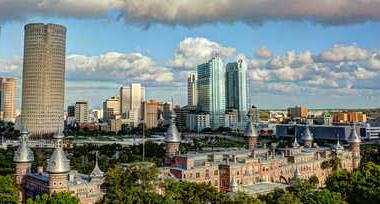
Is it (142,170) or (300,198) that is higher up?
(142,170)

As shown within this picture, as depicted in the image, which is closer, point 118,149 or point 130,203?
point 130,203

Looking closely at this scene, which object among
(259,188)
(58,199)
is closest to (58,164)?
(58,199)

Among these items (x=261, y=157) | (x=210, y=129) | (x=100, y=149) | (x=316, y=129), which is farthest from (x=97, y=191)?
(x=210, y=129)

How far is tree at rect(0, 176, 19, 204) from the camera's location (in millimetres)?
43125

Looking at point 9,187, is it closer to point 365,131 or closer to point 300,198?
point 300,198

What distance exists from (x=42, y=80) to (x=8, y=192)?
438 feet

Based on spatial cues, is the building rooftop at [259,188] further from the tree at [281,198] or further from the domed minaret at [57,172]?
the domed minaret at [57,172]

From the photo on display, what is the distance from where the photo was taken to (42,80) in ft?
561

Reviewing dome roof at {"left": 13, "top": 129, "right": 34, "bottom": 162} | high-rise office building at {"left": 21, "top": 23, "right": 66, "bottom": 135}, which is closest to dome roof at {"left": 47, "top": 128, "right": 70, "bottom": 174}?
dome roof at {"left": 13, "top": 129, "right": 34, "bottom": 162}

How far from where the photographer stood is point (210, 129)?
198 metres

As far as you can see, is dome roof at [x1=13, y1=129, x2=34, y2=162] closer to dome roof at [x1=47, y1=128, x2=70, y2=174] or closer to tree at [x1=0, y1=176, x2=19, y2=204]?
tree at [x1=0, y1=176, x2=19, y2=204]

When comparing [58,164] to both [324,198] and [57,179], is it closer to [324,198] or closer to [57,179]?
[57,179]

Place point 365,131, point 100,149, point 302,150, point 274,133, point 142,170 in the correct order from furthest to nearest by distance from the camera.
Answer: point 274,133
point 365,131
point 100,149
point 302,150
point 142,170

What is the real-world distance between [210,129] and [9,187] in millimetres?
155421
